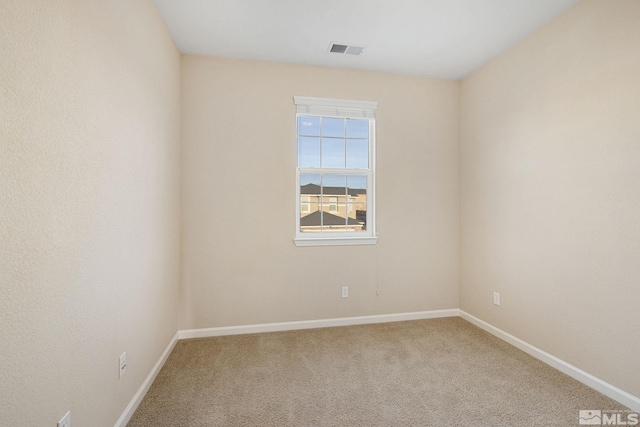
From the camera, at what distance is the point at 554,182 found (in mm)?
2330

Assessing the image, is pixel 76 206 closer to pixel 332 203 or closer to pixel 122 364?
pixel 122 364

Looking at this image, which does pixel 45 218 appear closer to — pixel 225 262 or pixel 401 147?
pixel 225 262

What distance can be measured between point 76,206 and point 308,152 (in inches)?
86.8

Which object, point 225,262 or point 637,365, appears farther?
point 225,262

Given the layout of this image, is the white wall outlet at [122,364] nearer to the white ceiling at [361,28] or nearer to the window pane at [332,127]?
the white ceiling at [361,28]

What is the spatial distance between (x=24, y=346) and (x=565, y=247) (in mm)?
3206

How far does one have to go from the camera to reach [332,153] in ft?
10.6

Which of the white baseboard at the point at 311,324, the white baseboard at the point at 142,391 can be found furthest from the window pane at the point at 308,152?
the white baseboard at the point at 142,391

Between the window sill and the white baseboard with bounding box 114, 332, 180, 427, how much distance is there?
1.51 metres

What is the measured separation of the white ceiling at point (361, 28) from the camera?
2174mm

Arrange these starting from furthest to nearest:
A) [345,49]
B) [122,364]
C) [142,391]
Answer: [345,49]
[142,391]
[122,364]

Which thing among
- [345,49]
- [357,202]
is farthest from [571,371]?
[345,49]

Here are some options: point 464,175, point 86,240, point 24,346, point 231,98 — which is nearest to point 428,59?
point 464,175

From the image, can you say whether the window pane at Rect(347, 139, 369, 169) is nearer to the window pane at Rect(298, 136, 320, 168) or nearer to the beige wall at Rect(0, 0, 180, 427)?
the window pane at Rect(298, 136, 320, 168)
